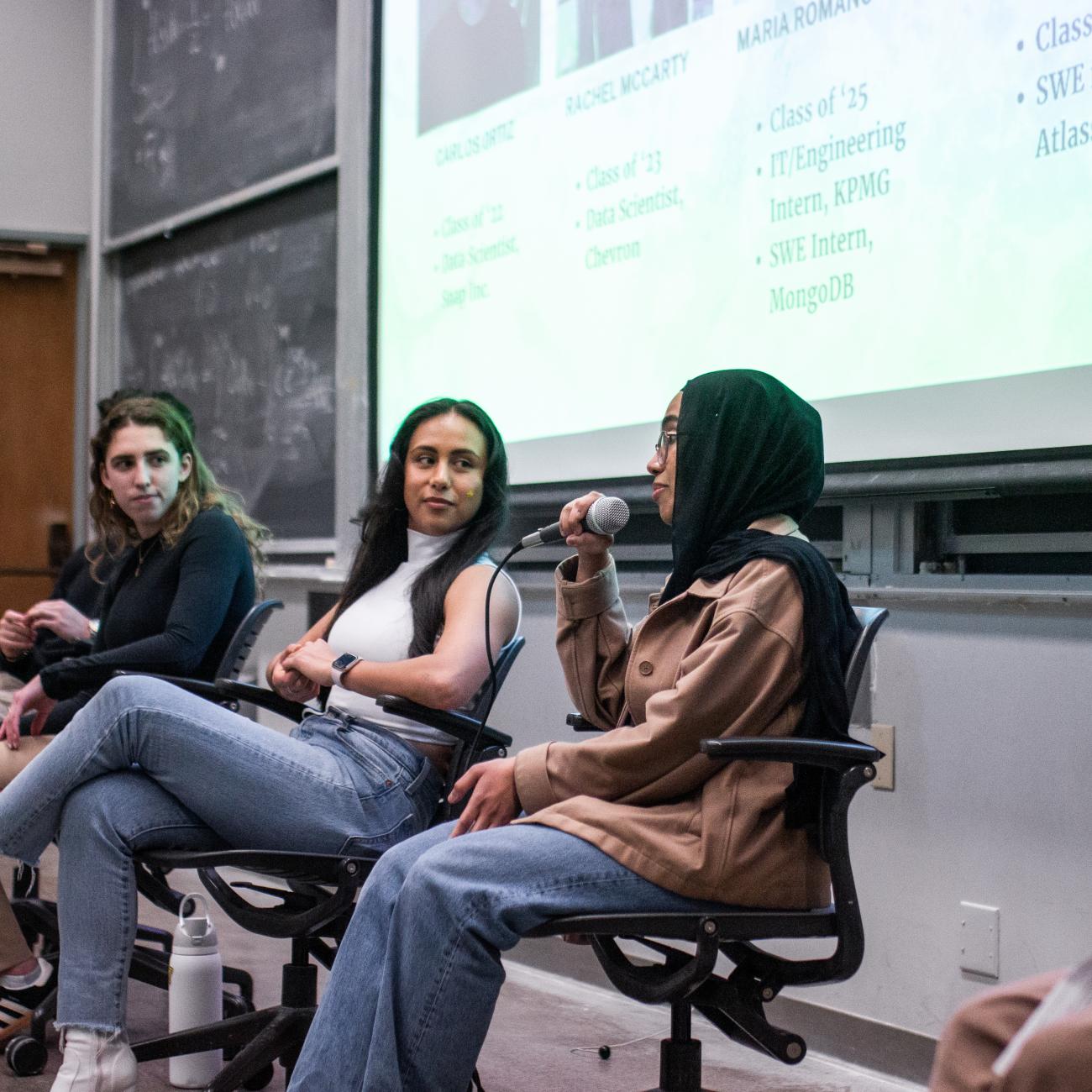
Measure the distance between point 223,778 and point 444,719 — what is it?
320 mm

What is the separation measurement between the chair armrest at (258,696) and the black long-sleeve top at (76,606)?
73 centimetres

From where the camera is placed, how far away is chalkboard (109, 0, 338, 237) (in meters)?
3.92

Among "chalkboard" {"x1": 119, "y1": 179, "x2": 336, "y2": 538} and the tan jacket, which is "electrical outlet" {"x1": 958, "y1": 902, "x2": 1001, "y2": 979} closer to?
the tan jacket

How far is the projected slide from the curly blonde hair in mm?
668

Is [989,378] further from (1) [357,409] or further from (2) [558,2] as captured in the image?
(1) [357,409]

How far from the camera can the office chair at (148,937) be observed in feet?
7.00

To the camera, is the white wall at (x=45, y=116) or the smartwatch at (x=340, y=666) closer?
the smartwatch at (x=340, y=666)

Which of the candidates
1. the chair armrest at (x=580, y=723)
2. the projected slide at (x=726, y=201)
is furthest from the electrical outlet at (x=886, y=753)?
the chair armrest at (x=580, y=723)

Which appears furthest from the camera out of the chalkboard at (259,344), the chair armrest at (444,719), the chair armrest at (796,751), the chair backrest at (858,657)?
the chalkboard at (259,344)

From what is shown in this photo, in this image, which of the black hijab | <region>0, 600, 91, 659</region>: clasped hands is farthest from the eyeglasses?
<region>0, 600, 91, 659</region>: clasped hands

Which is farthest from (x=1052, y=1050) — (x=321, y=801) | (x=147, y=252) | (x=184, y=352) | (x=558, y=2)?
(x=147, y=252)

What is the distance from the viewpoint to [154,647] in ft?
7.98

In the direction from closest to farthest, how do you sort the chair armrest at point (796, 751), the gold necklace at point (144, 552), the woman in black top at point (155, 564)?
the chair armrest at point (796, 751) → the woman in black top at point (155, 564) → the gold necklace at point (144, 552)

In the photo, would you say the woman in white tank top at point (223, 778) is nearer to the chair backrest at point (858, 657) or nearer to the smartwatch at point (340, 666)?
the smartwatch at point (340, 666)
